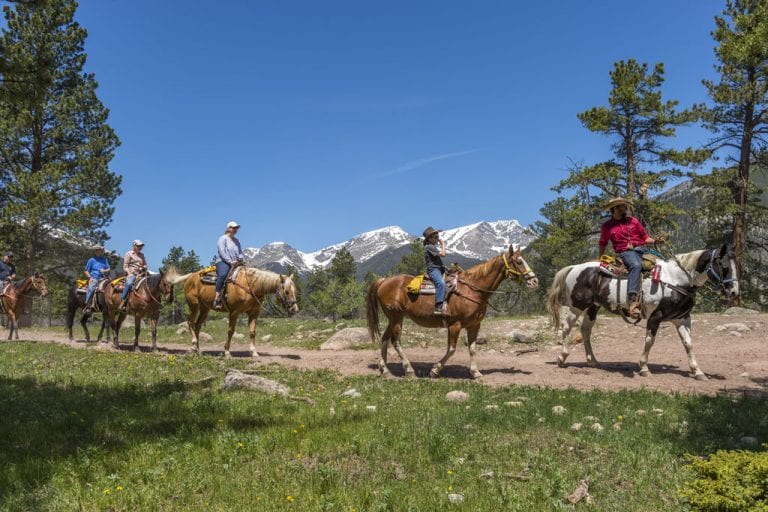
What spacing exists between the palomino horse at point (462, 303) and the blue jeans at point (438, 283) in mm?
274

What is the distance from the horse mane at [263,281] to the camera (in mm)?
16266

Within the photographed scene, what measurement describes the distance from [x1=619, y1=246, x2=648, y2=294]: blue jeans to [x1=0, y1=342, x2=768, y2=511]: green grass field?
377 centimetres

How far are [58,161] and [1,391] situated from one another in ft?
96.4

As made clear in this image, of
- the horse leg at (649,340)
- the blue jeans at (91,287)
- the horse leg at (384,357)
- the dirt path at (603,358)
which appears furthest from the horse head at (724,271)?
the blue jeans at (91,287)

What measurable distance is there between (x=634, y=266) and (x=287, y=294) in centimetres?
1034

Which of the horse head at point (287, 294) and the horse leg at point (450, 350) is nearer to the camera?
the horse leg at point (450, 350)

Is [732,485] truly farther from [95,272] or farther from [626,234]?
[95,272]

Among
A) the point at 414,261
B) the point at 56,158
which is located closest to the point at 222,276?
the point at 56,158

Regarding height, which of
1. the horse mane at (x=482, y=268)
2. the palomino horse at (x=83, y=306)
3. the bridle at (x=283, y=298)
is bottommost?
the palomino horse at (x=83, y=306)

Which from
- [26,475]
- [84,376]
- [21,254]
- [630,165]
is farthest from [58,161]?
[630,165]

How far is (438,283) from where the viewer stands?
41.8 feet

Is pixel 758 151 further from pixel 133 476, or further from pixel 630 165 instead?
pixel 133 476

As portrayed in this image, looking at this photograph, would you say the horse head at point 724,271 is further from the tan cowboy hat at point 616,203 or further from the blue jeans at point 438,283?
the blue jeans at point 438,283

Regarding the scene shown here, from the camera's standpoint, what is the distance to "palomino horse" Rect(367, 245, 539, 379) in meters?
12.4
